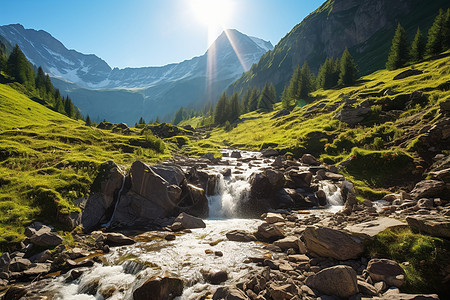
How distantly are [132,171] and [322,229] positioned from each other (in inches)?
727

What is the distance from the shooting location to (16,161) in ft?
69.4

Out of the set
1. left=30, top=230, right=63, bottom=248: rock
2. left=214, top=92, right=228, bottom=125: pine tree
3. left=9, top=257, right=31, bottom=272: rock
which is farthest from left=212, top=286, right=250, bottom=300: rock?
left=214, top=92, right=228, bottom=125: pine tree

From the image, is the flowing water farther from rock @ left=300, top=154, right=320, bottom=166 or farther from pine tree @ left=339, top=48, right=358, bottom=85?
pine tree @ left=339, top=48, right=358, bottom=85

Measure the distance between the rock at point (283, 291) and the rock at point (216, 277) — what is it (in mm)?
2854

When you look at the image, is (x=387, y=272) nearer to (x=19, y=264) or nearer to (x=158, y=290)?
(x=158, y=290)

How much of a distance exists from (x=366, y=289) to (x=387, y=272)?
134 cm

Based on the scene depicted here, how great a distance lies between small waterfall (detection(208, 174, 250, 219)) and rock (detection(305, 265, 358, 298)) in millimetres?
15098

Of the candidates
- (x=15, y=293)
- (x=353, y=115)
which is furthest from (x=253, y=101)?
(x=15, y=293)

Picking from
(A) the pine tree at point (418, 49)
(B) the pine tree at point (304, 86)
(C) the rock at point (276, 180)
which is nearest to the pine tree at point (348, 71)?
(B) the pine tree at point (304, 86)

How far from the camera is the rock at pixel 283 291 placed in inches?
309

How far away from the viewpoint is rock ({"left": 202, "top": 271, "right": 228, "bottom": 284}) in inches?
406

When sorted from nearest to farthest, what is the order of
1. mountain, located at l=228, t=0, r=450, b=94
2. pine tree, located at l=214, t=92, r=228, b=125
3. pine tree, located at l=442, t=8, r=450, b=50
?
1. pine tree, located at l=442, t=8, r=450, b=50
2. pine tree, located at l=214, t=92, r=228, b=125
3. mountain, located at l=228, t=0, r=450, b=94

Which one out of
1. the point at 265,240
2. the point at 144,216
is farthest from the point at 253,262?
the point at 144,216

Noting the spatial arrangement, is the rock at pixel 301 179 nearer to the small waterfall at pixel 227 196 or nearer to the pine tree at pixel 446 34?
the small waterfall at pixel 227 196
